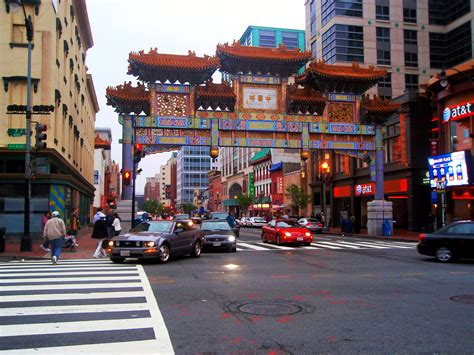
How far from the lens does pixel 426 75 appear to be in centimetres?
5628

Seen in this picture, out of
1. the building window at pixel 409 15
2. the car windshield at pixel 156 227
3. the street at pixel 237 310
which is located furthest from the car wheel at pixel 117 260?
the building window at pixel 409 15

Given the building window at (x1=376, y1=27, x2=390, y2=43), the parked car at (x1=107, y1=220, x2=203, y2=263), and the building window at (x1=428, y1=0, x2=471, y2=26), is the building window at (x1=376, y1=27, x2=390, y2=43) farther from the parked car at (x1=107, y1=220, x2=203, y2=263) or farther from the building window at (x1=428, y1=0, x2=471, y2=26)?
the parked car at (x1=107, y1=220, x2=203, y2=263)

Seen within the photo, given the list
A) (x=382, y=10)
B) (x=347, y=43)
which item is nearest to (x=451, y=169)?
(x=347, y=43)

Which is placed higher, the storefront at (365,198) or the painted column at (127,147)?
the painted column at (127,147)

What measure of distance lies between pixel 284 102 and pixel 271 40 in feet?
293

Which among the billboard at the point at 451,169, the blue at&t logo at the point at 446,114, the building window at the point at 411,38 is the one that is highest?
the building window at the point at 411,38

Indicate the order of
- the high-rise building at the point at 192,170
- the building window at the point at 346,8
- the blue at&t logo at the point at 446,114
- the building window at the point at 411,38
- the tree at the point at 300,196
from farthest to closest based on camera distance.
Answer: the high-rise building at the point at 192,170
the building window at the point at 411,38
the building window at the point at 346,8
the tree at the point at 300,196
the blue at&t logo at the point at 446,114

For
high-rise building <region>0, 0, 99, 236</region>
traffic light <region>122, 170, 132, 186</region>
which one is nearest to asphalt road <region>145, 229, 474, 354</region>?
traffic light <region>122, 170, 132, 186</region>

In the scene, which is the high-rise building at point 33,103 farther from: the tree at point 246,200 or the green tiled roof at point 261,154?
the tree at point 246,200

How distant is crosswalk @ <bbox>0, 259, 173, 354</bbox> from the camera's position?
5938mm

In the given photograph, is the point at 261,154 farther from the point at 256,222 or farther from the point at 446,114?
the point at 446,114

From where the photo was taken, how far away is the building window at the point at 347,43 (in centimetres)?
5469

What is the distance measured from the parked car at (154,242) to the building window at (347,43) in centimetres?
4308

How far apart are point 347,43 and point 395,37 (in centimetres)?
625
